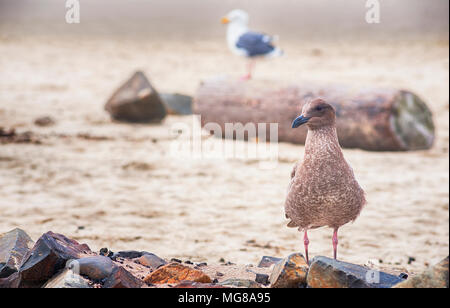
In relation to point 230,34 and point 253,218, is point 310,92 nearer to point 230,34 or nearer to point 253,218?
point 230,34

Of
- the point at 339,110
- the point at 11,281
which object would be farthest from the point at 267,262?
the point at 339,110

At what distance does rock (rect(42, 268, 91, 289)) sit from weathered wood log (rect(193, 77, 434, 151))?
5835 mm

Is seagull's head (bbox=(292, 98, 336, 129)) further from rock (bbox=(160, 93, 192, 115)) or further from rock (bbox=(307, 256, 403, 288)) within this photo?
rock (bbox=(160, 93, 192, 115))

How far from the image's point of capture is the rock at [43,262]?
2910 millimetres

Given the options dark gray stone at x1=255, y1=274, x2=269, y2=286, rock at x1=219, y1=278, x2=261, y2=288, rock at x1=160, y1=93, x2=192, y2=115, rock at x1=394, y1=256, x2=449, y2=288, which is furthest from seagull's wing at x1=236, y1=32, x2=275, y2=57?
rock at x1=394, y1=256, x2=449, y2=288

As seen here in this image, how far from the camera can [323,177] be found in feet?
8.51

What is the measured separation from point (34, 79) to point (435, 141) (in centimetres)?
832

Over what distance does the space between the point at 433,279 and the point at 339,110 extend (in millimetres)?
5934

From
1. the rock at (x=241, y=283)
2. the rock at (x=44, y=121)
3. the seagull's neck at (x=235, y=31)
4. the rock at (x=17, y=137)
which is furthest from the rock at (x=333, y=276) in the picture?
the rock at (x=44, y=121)

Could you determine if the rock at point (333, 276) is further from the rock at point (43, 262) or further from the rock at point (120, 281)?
the rock at point (43, 262)

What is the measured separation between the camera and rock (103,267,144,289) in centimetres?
275

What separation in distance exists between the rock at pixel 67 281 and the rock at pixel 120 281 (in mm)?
103
